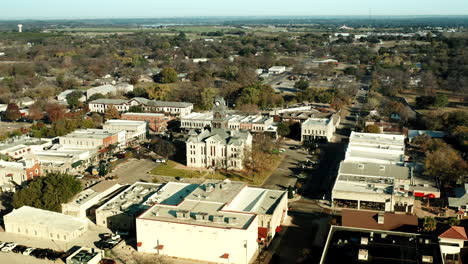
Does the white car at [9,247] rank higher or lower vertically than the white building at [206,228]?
lower

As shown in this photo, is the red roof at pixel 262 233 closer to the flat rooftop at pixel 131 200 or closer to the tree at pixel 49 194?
the flat rooftop at pixel 131 200

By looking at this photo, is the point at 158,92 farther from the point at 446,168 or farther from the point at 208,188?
the point at 446,168

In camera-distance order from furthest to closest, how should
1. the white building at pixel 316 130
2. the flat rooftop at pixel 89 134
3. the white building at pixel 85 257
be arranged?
1. the white building at pixel 316 130
2. the flat rooftop at pixel 89 134
3. the white building at pixel 85 257

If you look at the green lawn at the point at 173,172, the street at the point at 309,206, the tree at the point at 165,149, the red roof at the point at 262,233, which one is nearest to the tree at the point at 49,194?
the green lawn at the point at 173,172

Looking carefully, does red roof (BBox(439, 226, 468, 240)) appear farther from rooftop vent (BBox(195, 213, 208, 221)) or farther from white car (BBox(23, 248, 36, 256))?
white car (BBox(23, 248, 36, 256))

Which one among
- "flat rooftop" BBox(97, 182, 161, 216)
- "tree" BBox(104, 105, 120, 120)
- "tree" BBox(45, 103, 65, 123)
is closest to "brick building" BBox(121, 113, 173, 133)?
"tree" BBox(104, 105, 120, 120)

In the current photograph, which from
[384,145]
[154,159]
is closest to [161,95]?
[154,159]

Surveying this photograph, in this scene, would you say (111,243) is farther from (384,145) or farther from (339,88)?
(339,88)
